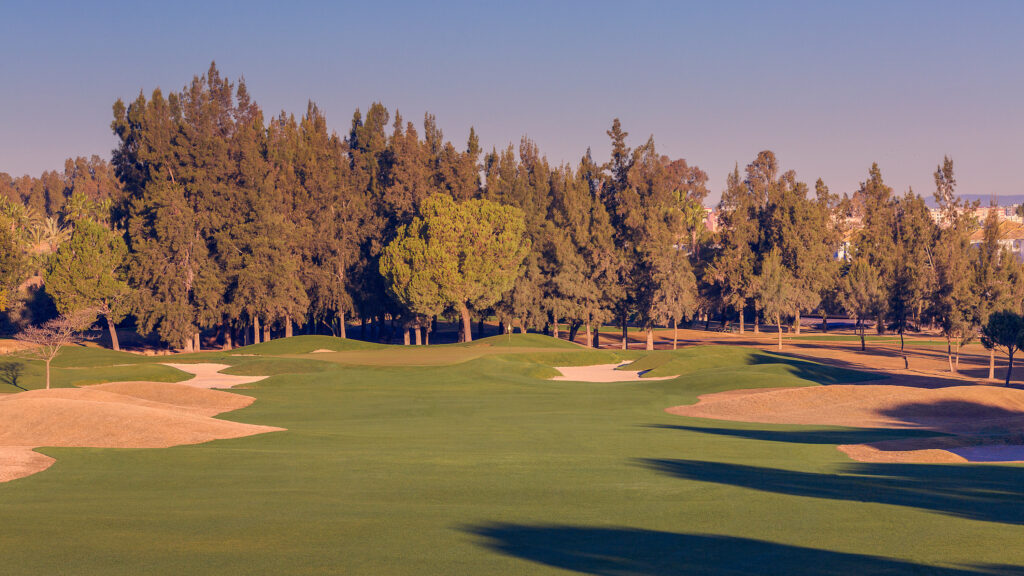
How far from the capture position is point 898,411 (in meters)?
36.6

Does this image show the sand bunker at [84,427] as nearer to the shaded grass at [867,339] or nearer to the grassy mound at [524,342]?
the grassy mound at [524,342]

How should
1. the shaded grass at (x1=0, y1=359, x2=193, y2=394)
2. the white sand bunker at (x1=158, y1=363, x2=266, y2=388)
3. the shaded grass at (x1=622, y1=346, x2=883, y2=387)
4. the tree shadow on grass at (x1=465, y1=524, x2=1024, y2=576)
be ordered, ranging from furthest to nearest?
the shaded grass at (x1=622, y1=346, x2=883, y2=387), the white sand bunker at (x1=158, y1=363, x2=266, y2=388), the shaded grass at (x1=0, y1=359, x2=193, y2=394), the tree shadow on grass at (x1=465, y1=524, x2=1024, y2=576)

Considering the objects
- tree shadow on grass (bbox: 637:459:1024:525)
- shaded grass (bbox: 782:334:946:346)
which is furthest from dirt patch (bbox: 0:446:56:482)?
shaded grass (bbox: 782:334:946:346)

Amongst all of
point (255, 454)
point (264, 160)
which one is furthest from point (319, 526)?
point (264, 160)

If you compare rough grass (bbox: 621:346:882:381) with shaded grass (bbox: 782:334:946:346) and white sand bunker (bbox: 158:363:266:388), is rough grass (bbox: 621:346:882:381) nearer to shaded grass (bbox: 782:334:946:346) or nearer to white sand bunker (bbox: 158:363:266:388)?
white sand bunker (bbox: 158:363:266:388)

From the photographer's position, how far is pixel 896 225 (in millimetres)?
113875

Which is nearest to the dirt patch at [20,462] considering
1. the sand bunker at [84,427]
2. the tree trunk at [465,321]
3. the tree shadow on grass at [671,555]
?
the sand bunker at [84,427]

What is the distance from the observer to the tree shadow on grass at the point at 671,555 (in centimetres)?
1224

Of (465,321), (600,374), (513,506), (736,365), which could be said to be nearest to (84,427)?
(513,506)

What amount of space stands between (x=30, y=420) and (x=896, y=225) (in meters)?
110

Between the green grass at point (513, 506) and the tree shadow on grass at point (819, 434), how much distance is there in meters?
0.18

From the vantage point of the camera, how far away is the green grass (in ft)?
42.7

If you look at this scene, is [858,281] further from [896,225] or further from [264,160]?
[264,160]

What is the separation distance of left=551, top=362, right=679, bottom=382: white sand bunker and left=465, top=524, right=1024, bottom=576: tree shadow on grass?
3899 cm
